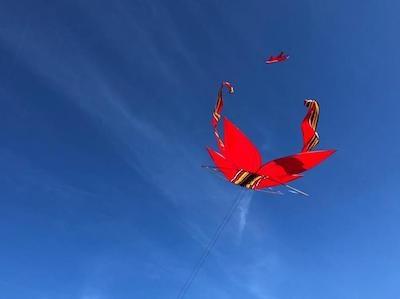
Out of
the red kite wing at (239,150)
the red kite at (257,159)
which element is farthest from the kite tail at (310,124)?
the red kite wing at (239,150)

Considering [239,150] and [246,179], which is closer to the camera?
[239,150]

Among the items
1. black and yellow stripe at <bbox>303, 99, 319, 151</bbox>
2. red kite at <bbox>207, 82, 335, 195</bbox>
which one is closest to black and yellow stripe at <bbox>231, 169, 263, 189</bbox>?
red kite at <bbox>207, 82, 335, 195</bbox>

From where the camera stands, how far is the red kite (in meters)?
22.5

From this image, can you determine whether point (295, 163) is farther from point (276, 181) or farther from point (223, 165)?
point (223, 165)

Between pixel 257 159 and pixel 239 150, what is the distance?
92cm

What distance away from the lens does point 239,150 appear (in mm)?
22781

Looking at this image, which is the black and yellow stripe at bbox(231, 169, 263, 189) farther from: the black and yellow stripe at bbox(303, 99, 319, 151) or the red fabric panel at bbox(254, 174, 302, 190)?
the black and yellow stripe at bbox(303, 99, 319, 151)

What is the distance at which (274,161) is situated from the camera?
2264cm

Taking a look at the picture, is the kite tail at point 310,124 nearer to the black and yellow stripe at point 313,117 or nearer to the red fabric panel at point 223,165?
the black and yellow stripe at point 313,117

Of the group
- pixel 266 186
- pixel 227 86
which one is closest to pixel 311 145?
pixel 266 186

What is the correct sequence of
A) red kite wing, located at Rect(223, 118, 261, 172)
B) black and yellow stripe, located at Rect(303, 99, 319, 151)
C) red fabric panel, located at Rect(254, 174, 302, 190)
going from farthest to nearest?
1. red fabric panel, located at Rect(254, 174, 302, 190)
2. black and yellow stripe, located at Rect(303, 99, 319, 151)
3. red kite wing, located at Rect(223, 118, 261, 172)

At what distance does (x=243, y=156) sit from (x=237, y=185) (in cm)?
263

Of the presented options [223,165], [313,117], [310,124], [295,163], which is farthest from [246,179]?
[313,117]

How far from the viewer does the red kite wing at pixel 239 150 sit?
22.3 meters
